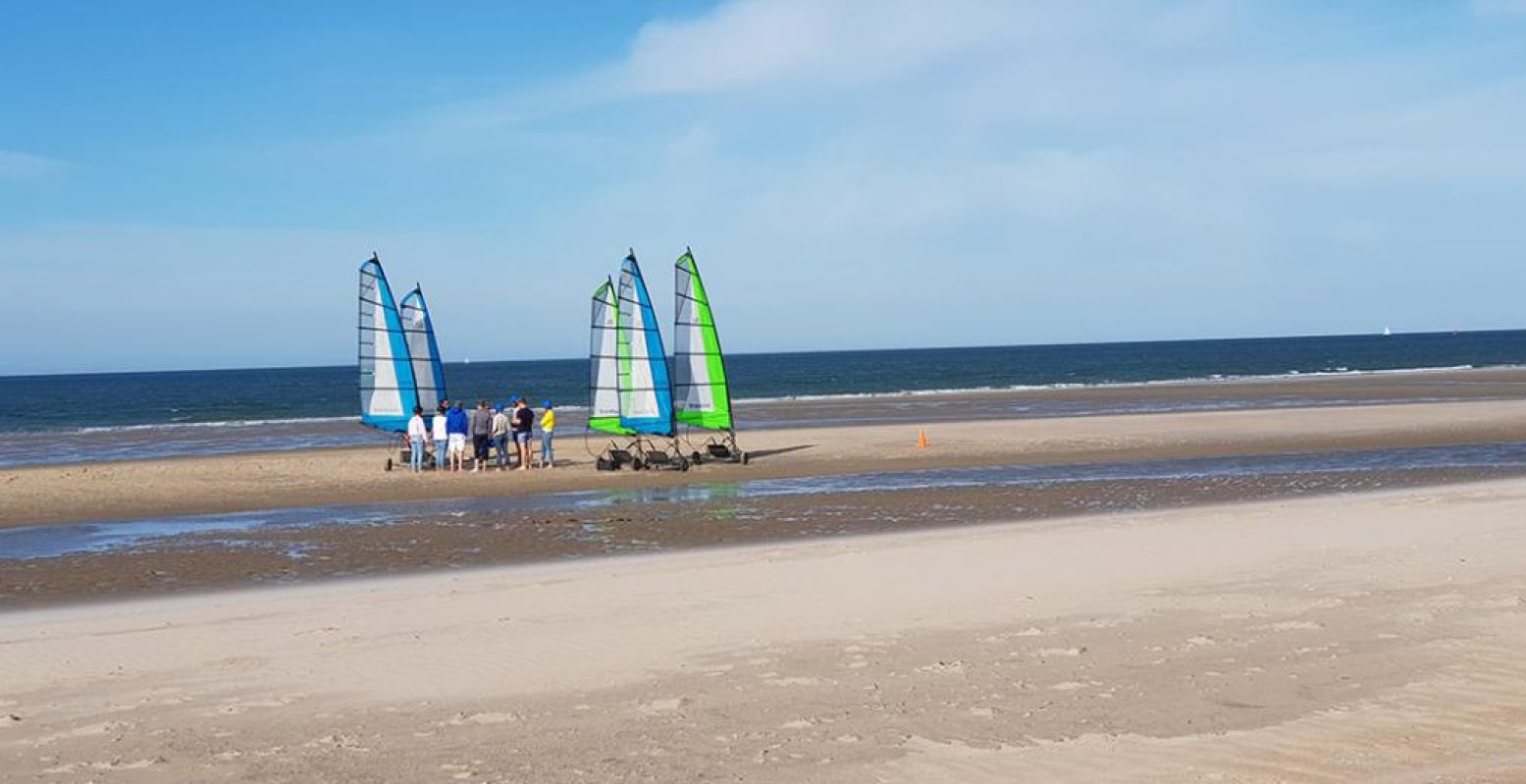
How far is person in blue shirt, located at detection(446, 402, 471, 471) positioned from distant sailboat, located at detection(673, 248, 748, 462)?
151 inches

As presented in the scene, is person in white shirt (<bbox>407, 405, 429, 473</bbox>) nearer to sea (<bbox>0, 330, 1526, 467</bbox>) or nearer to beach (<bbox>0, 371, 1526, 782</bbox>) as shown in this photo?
beach (<bbox>0, 371, 1526, 782</bbox>)

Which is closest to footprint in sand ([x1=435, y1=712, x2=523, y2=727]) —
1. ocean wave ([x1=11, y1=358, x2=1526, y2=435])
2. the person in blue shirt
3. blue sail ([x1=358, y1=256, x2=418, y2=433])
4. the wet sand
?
the wet sand

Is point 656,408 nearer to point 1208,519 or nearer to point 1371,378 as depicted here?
point 1208,519

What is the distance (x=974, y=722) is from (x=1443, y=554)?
680 cm

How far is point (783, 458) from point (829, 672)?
62.9 ft

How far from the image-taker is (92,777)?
6.67 m

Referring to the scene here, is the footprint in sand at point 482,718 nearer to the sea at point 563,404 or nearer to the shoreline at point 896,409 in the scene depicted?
the shoreline at point 896,409

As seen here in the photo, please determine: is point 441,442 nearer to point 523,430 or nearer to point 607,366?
point 523,430

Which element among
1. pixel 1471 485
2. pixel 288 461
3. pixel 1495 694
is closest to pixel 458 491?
pixel 288 461

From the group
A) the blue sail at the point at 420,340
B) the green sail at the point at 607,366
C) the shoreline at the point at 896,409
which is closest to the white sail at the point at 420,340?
the blue sail at the point at 420,340

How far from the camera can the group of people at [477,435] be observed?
25.5 m

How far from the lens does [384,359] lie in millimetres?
28531

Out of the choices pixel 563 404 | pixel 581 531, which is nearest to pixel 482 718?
pixel 581 531

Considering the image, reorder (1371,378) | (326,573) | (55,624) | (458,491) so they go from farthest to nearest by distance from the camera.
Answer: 1. (1371,378)
2. (458,491)
3. (326,573)
4. (55,624)
